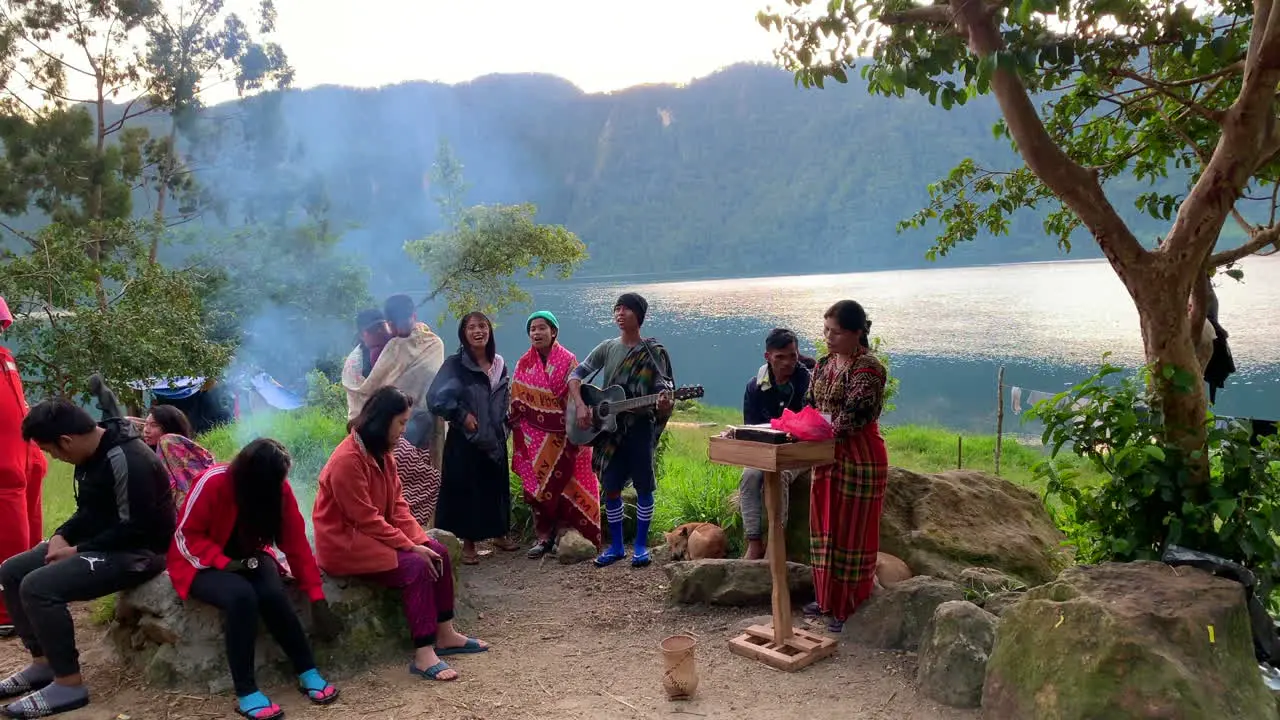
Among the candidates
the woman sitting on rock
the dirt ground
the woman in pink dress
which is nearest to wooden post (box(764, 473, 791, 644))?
the dirt ground

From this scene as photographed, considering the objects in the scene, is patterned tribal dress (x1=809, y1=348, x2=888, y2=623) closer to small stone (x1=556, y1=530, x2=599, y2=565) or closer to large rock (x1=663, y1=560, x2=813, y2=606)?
large rock (x1=663, y1=560, x2=813, y2=606)

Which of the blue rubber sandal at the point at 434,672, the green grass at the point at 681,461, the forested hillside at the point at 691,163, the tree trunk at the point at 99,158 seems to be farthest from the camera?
the forested hillside at the point at 691,163

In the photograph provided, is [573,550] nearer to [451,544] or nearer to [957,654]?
[451,544]

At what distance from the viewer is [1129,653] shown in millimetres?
2871

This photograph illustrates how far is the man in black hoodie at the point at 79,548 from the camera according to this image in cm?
357

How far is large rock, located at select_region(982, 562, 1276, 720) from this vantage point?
2.81 meters

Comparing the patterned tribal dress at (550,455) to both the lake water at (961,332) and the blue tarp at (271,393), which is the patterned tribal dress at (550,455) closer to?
the blue tarp at (271,393)

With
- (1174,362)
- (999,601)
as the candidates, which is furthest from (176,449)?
(1174,362)

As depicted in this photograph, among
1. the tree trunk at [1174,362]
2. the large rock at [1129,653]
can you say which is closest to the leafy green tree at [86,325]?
the large rock at [1129,653]

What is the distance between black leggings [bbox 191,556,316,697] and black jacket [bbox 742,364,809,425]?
2619 millimetres

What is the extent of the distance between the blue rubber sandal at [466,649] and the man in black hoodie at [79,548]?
135 cm

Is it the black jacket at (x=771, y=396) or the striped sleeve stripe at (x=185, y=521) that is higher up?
the black jacket at (x=771, y=396)

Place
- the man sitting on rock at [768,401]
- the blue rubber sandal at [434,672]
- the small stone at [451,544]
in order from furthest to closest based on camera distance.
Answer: the man sitting on rock at [768,401] → the small stone at [451,544] → the blue rubber sandal at [434,672]

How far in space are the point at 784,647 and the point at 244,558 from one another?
2.51 meters
